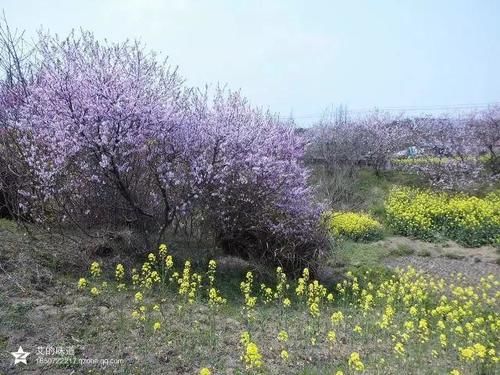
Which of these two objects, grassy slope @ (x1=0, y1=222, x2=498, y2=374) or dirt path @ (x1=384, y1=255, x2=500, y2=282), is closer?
grassy slope @ (x1=0, y1=222, x2=498, y2=374)

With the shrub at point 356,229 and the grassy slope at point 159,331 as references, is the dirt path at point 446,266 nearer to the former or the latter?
the shrub at point 356,229

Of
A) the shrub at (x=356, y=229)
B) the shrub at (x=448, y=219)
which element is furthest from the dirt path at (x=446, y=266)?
the shrub at (x=448, y=219)

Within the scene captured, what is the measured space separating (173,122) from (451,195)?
13.1m

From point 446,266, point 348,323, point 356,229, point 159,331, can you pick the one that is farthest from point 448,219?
point 159,331

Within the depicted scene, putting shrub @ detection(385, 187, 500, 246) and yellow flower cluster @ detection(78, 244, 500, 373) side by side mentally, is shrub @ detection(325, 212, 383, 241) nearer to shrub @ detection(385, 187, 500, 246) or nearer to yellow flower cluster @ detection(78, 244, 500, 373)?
shrub @ detection(385, 187, 500, 246)

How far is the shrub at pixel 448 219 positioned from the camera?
12297 mm

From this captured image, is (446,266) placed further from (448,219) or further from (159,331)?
(159,331)

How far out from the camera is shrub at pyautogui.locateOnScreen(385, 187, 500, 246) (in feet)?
40.3

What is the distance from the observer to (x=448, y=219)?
1336 cm

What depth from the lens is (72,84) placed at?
6410mm

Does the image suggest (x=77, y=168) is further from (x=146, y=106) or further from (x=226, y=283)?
(x=226, y=283)

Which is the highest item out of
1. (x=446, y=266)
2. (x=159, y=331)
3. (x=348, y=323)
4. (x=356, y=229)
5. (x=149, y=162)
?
(x=149, y=162)

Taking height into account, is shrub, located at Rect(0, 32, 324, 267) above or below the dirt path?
above

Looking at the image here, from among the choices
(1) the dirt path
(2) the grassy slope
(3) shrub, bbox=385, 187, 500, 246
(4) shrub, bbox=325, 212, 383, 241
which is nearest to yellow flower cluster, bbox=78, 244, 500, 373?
(2) the grassy slope
